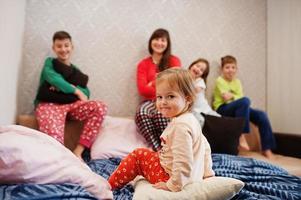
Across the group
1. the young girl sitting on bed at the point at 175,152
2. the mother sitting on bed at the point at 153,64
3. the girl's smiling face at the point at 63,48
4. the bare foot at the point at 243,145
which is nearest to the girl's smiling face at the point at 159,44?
the mother sitting on bed at the point at 153,64

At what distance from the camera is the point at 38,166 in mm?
1062

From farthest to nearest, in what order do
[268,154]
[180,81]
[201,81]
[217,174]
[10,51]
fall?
[201,81]
[268,154]
[10,51]
[217,174]
[180,81]

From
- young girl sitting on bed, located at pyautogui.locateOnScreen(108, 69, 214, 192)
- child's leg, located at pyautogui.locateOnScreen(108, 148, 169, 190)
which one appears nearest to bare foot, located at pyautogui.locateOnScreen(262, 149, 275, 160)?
young girl sitting on bed, located at pyautogui.locateOnScreen(108, 69, 214, 192)

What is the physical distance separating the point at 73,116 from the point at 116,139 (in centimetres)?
36

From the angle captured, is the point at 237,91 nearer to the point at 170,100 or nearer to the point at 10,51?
the point at 170,100

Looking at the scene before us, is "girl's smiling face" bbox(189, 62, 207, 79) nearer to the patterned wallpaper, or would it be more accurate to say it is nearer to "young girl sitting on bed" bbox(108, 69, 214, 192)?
the patterned wallpaper

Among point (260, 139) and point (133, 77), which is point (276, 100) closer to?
point (260, 139)

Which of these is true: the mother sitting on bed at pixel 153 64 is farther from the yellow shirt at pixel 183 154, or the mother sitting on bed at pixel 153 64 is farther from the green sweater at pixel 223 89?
the yellow shirt at pixel 183 154

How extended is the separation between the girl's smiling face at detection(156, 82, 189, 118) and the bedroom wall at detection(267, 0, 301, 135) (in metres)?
1.99

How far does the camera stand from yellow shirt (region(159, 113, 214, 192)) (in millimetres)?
1030

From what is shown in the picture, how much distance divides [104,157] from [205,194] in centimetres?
112

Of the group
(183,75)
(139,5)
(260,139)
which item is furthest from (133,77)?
(183,75)

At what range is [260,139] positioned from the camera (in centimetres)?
259

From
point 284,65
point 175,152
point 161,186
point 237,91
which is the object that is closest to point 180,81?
point 175,152
